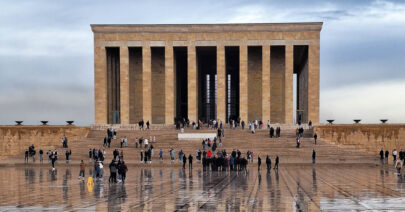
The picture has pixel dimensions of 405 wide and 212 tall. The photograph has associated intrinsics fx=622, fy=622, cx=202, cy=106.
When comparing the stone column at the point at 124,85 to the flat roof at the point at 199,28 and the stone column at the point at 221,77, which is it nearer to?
the flat roof at the point at 199,28

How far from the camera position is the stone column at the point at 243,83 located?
184ft

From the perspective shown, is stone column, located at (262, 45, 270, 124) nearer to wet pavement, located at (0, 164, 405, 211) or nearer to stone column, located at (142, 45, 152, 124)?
stone column, located at (142, 45, 152, 124)

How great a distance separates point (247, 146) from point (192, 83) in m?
14.7

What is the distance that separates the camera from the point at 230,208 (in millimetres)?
14633

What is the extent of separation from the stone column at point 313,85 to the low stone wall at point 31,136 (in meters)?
21.1

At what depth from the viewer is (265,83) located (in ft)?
184

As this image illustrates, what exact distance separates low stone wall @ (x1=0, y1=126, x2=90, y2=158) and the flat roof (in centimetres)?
1194


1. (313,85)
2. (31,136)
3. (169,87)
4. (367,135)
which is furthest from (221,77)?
(31,136)

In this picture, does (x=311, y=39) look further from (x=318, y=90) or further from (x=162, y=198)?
(x=162, y=198)

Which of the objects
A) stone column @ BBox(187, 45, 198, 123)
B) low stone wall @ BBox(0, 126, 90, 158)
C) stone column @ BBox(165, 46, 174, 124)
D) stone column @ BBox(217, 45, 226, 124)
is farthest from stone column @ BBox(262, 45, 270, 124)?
low stone wall @ BBox(0, 126, 90, 158)

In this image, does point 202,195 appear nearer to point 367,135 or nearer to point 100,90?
point 367,135

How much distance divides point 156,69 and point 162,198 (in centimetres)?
4321

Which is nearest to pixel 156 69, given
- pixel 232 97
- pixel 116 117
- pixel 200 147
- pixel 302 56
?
pixel 116 117

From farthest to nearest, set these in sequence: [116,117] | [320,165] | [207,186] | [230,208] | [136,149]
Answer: [116,117], [136,149], [320,165], [207,186], [230,208]
